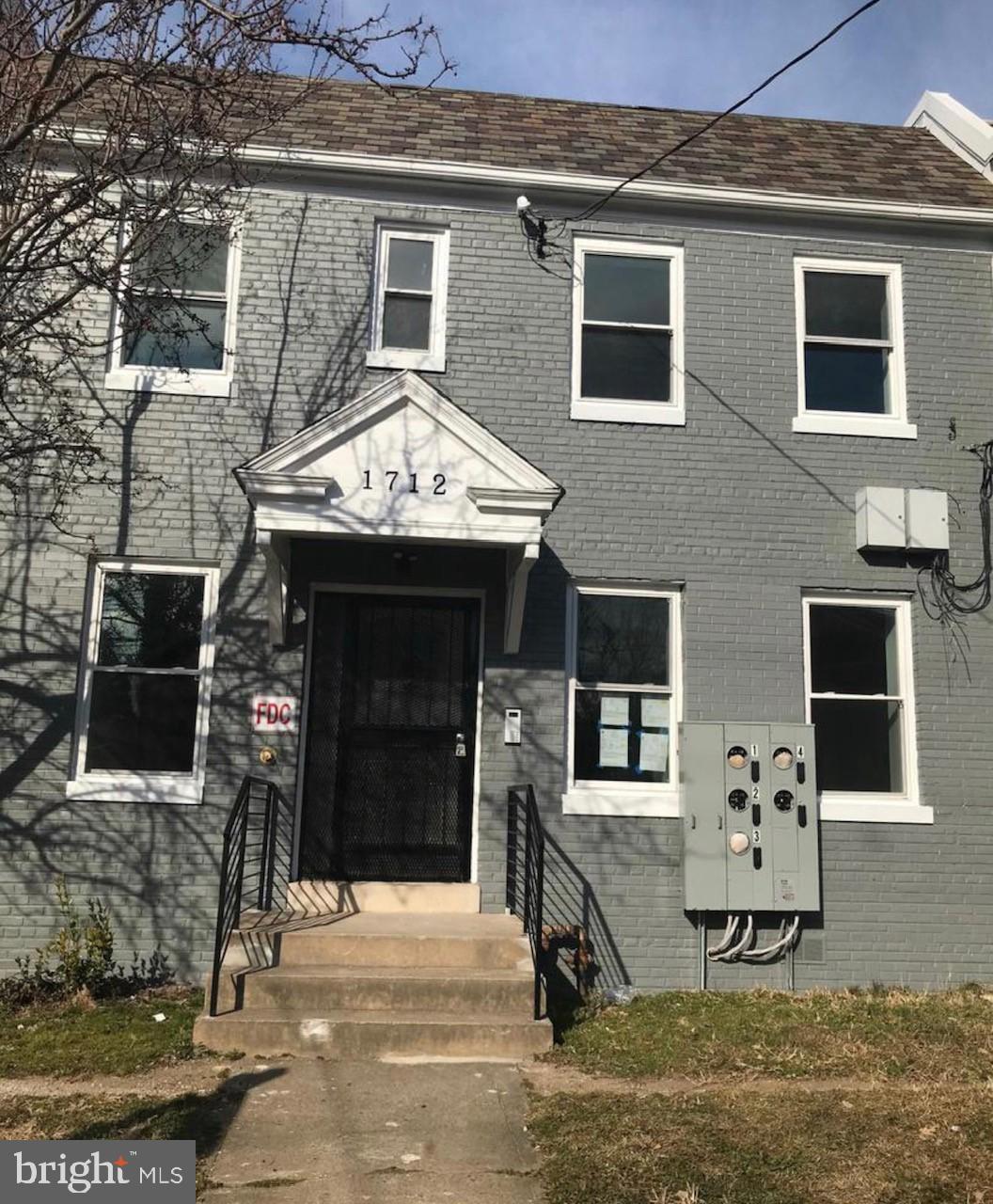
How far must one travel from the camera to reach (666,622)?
318 inches

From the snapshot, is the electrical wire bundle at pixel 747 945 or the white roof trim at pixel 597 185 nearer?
the electrical wire bundle at pixel 747 945

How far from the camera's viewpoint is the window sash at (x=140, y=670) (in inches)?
295

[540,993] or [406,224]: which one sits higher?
[406,224]

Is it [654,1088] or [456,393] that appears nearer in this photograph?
[654,1088]

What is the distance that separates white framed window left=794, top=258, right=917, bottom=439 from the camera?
842 centimetres

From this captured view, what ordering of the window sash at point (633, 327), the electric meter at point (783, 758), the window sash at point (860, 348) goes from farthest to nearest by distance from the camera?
the window sash at point (860, 348), the window sash at point (633, 327), the electric meter at point (783, 758)

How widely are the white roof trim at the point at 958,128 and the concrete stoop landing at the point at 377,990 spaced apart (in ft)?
25.8

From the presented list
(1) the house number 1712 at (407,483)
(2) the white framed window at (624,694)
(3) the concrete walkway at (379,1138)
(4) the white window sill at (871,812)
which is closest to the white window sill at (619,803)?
(2) the white framed window at (624,694)

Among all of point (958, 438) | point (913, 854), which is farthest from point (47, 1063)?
point (958, 438)

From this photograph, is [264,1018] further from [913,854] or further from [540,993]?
[913,854]

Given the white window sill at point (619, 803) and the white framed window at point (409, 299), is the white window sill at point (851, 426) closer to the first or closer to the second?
the white framed window at point (409, 299)

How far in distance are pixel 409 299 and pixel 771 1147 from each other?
6286 mm

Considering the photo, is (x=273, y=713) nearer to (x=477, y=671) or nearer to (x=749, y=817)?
(x=477, y=671)

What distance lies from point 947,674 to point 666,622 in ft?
7.16
